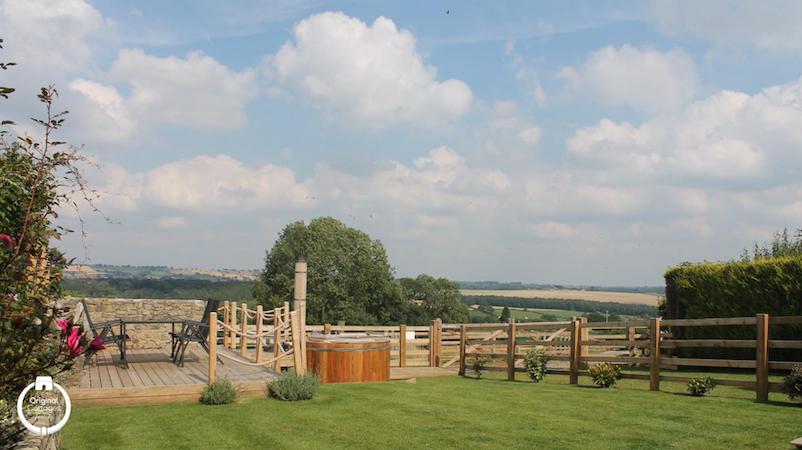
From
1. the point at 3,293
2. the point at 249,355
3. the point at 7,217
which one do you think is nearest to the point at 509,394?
the point at 249,355

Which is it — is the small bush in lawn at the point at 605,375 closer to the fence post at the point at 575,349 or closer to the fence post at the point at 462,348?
the fence post at the point at 575,349

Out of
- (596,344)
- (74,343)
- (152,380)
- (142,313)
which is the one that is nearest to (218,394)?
(152,380)

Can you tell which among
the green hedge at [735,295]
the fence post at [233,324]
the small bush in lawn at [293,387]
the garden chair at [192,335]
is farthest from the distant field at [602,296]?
the small bush in lawn at [293,387]

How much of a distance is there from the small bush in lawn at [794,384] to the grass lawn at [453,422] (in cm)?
20

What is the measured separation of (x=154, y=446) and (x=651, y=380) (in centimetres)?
844

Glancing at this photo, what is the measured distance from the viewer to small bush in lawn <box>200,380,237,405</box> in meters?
9.70

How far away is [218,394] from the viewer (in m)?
9.73

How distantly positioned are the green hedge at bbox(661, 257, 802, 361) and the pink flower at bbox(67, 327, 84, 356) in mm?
15911

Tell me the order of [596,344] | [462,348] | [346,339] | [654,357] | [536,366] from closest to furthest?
[654,357] < [346,339] < [596,344] < [536,366] < [462,348]

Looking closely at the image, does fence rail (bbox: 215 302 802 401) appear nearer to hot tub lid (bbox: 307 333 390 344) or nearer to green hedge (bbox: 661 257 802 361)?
hot tub lid (bbox: 307 333 390 344)

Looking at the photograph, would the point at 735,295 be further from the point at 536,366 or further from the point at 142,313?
the point at 142,313

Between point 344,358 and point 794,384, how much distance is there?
727 cm

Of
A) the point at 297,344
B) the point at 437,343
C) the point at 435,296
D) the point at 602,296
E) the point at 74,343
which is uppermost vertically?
the point at 74,343

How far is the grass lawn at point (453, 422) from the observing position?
7.25 m
